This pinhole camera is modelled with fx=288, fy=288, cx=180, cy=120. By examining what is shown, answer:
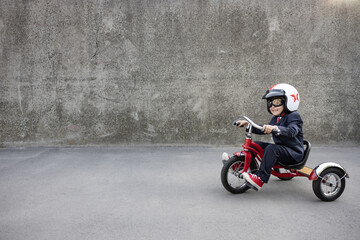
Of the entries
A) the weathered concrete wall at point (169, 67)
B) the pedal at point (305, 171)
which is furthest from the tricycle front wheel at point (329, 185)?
the weathered concrete wall at point (169, 67)

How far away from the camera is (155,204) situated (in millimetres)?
2855

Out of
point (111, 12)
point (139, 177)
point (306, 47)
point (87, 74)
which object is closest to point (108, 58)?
point (87, 74)

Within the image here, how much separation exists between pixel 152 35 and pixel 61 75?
6.19 ft

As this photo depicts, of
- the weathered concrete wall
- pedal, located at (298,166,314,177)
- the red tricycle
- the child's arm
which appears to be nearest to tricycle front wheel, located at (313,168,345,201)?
the red tricycle

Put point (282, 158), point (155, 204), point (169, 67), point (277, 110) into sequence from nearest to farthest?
point (155, 204), point (282, 158), point (277, 110), point (169, 67)

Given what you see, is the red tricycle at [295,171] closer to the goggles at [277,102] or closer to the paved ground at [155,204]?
A: the paved ground at [155,204]

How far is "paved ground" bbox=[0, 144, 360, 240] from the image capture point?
2289 mm

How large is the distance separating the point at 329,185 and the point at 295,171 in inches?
13.7

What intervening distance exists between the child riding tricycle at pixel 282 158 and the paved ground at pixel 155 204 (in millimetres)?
182

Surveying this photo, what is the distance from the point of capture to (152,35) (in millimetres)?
5352

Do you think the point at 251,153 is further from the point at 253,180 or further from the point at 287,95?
the point at 287,95

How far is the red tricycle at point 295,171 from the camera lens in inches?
113

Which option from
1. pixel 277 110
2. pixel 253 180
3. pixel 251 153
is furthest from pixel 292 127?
pixel 253 180

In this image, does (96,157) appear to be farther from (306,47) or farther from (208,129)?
(306,47)
